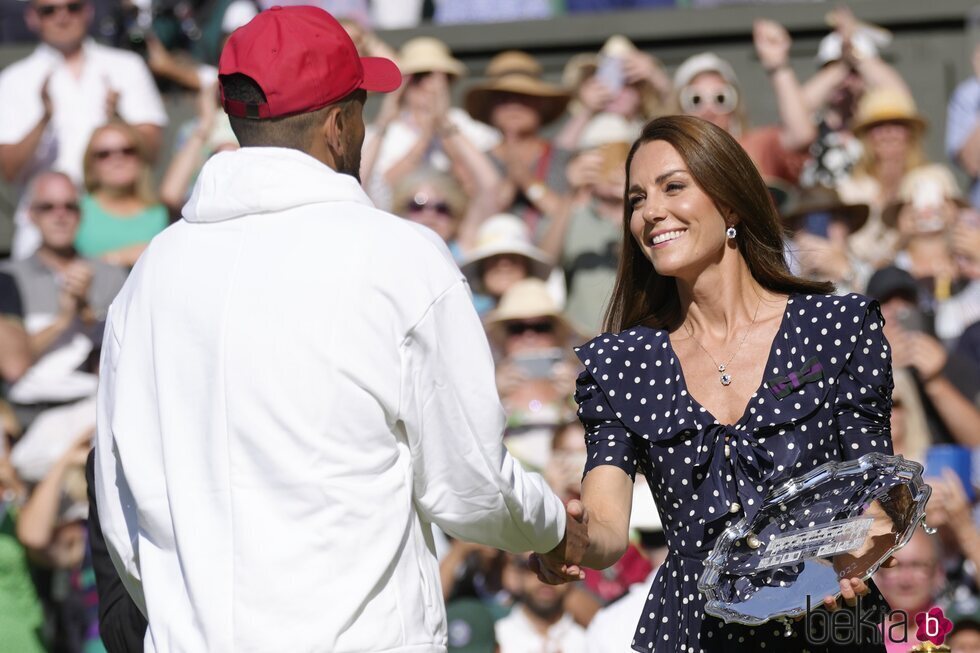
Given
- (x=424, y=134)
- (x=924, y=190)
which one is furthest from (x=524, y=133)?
(x=924, y=190)

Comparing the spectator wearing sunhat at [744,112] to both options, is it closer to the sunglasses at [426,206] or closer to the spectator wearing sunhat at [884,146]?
the spectator wearing sunhat at [884,146]

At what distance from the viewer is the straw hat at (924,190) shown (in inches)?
279

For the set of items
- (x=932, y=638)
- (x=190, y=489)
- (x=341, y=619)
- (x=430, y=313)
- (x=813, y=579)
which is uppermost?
(x=430, y=313)

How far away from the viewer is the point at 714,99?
7.46 metres

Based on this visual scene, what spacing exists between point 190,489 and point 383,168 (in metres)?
5.30

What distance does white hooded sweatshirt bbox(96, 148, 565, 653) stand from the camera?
101 inches

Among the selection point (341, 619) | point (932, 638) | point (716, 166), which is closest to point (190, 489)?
point (341, 619)

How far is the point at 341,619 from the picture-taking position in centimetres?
254

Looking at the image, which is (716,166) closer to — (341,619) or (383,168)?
(341,619)

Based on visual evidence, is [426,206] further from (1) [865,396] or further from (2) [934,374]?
(1) [865,396]

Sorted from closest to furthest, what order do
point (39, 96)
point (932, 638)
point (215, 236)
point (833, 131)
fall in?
point (215, 236), point (932, 638), point (833, 131), point (39, 96)

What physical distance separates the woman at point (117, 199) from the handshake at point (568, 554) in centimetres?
476

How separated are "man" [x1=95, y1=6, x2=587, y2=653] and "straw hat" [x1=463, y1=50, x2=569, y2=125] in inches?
202

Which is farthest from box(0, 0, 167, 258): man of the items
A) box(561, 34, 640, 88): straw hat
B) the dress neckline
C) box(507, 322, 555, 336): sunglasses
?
the dress neckline
